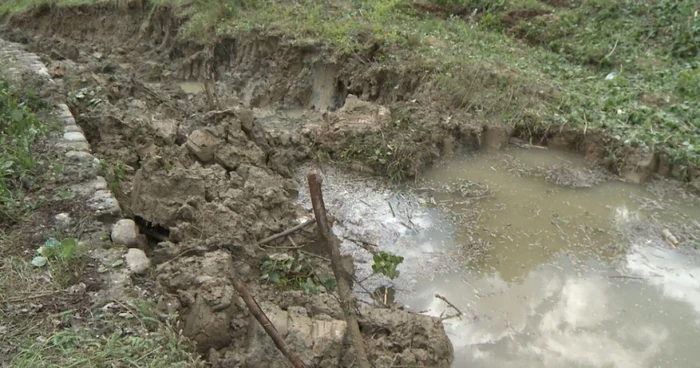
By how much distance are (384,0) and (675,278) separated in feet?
24.8

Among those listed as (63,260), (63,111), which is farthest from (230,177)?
(63,260)

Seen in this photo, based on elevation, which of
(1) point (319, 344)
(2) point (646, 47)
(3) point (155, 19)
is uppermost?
(2) point (646, 47)

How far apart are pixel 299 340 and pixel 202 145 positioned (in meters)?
2.98

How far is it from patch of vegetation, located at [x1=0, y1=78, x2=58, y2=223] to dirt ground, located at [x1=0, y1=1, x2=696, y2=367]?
0.51 metres

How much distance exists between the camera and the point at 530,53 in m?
8.68

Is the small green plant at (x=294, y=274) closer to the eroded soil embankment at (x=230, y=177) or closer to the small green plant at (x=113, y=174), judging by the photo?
the eroded soil embankment at (x=230, y=177)

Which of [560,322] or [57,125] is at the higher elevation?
[57,125]

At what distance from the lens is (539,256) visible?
4.79m

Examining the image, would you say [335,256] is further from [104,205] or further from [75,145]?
[75,145]

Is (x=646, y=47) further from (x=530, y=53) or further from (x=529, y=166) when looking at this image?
(x=529, y=166)

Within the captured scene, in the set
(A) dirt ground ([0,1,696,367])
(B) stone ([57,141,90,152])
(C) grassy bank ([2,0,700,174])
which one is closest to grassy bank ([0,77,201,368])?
(A) dirt ground ([0,1,696,367])

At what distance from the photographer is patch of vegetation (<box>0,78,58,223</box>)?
347 cm

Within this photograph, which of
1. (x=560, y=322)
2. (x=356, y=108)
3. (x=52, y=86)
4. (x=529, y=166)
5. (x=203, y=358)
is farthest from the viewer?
(x=356, y=108)

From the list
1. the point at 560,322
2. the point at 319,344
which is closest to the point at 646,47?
the point at 560,322
